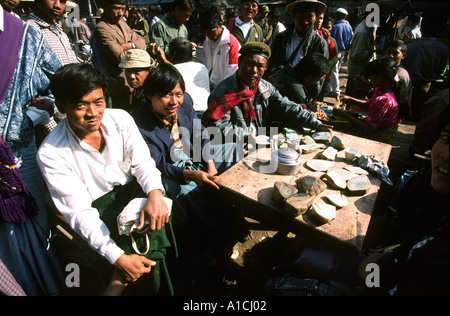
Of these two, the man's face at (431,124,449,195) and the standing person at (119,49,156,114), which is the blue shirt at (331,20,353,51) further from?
the man's face at (431,124,449,195)

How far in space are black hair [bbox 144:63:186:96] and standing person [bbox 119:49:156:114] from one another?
0.68 m

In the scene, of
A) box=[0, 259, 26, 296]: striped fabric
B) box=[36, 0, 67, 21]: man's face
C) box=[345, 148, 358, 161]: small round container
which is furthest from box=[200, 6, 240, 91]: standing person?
box=[0, 259, 26, 296]: striped fabric

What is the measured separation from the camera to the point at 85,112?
60.9 inches

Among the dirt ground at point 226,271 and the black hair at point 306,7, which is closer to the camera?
the dirt ground at point 226,271

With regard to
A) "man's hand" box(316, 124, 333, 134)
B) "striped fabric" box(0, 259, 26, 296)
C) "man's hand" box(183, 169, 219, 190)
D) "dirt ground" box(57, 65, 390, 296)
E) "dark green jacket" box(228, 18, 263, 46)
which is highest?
"dark green jacket" box(228, 18, 263, 46)

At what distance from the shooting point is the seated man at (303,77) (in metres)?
3.09

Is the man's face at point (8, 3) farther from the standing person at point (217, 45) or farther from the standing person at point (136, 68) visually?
the standing person at point (217, 45)

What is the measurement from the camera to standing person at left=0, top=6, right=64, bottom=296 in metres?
1.59

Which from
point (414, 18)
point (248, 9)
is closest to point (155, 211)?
point (248, 9)

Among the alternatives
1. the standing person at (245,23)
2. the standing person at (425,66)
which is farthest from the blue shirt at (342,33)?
the standing person at (245,23)

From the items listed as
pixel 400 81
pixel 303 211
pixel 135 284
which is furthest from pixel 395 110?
pixel 135 284

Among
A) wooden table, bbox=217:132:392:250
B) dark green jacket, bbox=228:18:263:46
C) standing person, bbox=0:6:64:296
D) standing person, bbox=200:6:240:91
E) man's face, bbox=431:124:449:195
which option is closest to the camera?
man's face, bbox=431:124:449:195

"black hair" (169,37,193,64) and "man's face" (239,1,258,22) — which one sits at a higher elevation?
"man's face" (239,1,258,22)

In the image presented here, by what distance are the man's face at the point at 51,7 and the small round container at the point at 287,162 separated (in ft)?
7.78
